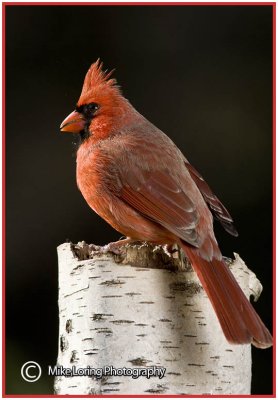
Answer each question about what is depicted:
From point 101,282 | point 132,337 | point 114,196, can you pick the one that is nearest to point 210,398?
point 132,337

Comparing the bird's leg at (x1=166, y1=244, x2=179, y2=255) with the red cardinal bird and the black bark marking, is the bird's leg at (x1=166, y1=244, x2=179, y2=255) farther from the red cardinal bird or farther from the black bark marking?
the black bark marking

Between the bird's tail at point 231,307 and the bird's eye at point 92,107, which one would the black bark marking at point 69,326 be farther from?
the bird's eye at point 92,107

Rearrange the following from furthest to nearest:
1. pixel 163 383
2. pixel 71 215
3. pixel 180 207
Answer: pixel 71 215, pixel 180 207, pixel 163 383

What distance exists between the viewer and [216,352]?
3.09 meters

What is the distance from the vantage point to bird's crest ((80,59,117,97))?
415 centimetres

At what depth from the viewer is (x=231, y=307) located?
10.3 ft

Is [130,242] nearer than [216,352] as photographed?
No

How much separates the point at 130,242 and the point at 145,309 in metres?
0.72

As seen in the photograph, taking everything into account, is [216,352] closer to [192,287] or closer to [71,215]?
[192,287]

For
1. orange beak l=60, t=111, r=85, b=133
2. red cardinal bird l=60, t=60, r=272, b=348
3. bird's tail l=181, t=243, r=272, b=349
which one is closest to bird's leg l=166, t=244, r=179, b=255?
red cardinal bird l=60, t=60, r=272, b=348

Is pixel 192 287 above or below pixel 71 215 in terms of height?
below

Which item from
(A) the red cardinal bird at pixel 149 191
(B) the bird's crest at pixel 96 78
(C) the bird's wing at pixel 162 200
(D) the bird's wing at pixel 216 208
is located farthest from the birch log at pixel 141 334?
(B) the bird's crest at pixel 96 78

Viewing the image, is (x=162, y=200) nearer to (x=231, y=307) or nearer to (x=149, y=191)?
(x=149, y=191)

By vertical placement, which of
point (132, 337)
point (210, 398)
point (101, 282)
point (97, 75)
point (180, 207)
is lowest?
point (210, 398)
